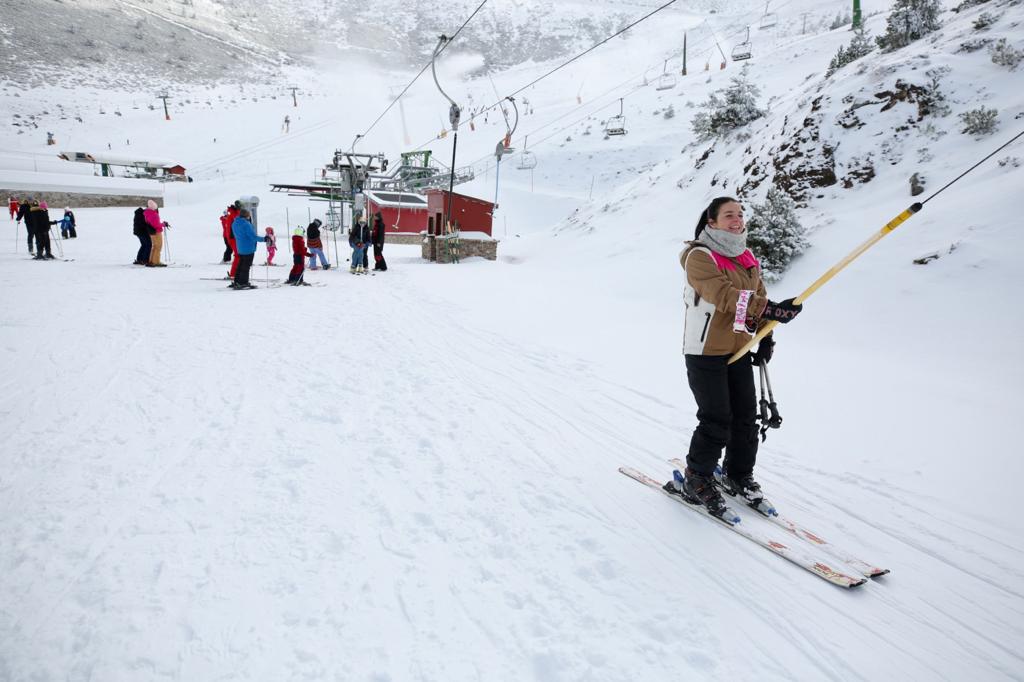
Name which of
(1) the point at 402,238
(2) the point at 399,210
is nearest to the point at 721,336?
(1) the point at 402,238

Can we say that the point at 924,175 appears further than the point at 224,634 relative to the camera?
Yes

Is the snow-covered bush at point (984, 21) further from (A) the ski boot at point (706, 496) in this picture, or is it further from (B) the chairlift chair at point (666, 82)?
(B) the chairlift chair at point (666, 82)

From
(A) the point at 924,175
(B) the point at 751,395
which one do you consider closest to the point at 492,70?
(A) the point at 924,175

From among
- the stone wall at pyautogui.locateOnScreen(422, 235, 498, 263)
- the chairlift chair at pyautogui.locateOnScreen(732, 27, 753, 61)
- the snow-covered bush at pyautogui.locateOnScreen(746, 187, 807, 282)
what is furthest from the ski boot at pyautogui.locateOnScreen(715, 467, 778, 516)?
the chairlift chair at pyautogui.locateOnScreen(732, 27, 753, 61)

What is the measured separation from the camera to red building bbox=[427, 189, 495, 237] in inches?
768

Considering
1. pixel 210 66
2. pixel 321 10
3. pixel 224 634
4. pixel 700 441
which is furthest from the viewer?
pixel 321 10

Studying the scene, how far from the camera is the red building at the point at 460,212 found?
19.5 m

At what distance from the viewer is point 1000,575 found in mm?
2811

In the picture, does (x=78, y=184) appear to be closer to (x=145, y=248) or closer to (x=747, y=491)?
(x=145, y=248)

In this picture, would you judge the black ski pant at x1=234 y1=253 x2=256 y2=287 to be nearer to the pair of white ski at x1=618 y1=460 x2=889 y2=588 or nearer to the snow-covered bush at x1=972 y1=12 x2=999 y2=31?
the pair of white ski at x1=618 y1=460 x2=889 y2=588

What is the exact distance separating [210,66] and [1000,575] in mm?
87138

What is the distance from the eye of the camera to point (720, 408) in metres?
3.05

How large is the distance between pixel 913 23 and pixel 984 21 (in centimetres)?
197

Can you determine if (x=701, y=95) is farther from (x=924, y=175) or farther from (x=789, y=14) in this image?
(x=789, y=14)
